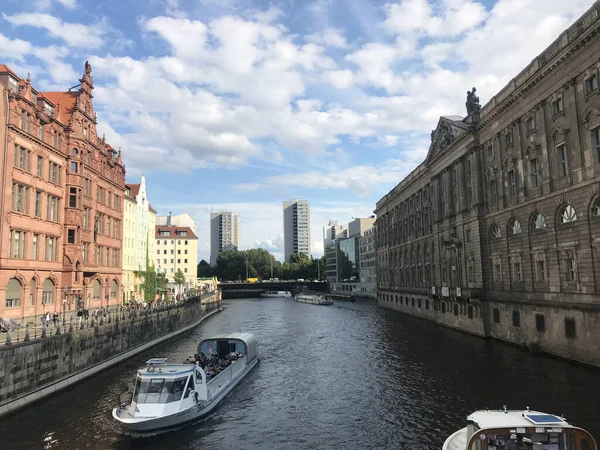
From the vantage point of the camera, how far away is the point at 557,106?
42.8m

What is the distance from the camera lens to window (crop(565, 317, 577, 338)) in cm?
3906

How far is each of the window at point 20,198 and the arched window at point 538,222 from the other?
52.8 meters

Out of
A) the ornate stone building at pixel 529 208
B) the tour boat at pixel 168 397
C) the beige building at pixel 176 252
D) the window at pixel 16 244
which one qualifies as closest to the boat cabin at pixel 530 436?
the tour boat at pixel 168 397

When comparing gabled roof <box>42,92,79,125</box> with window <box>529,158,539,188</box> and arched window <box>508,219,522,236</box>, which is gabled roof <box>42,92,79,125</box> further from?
arched window <box>508,219,522,236</box>

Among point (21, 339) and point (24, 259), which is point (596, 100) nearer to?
point (21, 339)

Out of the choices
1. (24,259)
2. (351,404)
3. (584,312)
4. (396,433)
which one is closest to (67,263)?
(24,259)

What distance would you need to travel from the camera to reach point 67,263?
180 feet

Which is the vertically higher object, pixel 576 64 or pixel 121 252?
pixel 576 64

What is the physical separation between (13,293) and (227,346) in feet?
72.4

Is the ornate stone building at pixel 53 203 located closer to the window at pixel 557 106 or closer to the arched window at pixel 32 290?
the arched window at pixel 32 290

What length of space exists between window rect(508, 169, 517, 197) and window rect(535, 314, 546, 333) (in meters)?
14.0

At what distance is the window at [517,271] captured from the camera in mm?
49656

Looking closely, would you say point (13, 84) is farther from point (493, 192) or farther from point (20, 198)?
point (493, 192)

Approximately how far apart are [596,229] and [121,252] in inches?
2669
